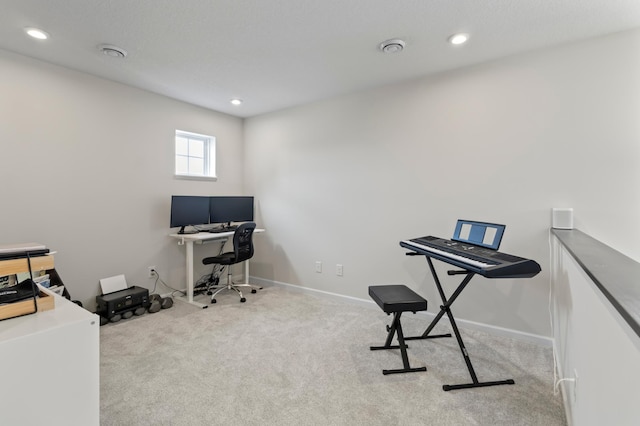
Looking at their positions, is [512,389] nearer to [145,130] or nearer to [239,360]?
[239,360]

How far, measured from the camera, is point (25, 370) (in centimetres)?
96

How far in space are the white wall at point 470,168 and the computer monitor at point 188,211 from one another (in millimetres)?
1034

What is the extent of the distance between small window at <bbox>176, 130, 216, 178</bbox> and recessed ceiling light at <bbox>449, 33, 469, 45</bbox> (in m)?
3.28

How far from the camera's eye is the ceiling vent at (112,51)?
8.36ft

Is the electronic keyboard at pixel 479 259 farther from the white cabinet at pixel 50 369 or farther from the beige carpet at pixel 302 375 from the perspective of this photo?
the white cabinet at pixel 50 369

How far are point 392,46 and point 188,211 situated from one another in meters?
2.94

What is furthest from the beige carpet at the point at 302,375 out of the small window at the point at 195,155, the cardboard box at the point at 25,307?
the small window at the point at 195,155

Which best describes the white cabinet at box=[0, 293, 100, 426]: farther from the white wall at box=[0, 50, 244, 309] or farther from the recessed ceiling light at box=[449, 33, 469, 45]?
the recessed ceiling light at box=[449, 33, 469, 45]

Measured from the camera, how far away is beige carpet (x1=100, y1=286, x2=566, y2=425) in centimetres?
178

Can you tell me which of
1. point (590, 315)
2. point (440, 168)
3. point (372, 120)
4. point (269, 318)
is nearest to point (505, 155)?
point (440, 168)

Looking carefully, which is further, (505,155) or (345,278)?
(345,278)

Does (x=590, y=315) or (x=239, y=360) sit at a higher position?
(x=590, y=315)

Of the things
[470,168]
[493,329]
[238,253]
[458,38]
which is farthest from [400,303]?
[238,253]

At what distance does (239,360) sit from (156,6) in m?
2.60
